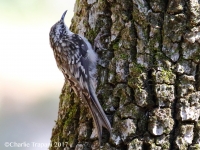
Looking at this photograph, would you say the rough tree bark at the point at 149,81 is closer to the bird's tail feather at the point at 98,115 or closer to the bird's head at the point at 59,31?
the bird's tail feather at the point at 98,115

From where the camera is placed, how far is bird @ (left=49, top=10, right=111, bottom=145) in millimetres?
2533

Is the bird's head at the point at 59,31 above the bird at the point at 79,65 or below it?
above

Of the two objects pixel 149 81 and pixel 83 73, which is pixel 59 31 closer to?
pixel 83 73

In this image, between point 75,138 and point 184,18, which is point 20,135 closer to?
point 75,138

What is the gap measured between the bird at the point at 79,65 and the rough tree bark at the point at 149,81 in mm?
57

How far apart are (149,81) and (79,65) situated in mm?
921

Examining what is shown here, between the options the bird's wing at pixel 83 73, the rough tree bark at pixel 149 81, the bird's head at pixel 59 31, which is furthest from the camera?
the bird's head at pixel 59 31

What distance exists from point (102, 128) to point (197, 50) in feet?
2.12

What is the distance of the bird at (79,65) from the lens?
253cm

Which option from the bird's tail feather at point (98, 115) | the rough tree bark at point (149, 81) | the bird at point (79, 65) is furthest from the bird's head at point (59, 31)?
the bird's tail feather at point (98, 115)

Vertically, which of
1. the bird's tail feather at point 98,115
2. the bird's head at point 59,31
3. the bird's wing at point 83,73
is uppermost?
the bird's head at point 59,31

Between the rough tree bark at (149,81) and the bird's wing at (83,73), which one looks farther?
the bird's wing at (83,73)

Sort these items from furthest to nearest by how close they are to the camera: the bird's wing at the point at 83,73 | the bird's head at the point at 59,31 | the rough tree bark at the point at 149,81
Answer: the bird's head at the point at 59,31 < the bird's wing at the point at 83,73 < the rough tree bark at the point at 149,81

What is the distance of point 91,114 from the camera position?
2596 mm
